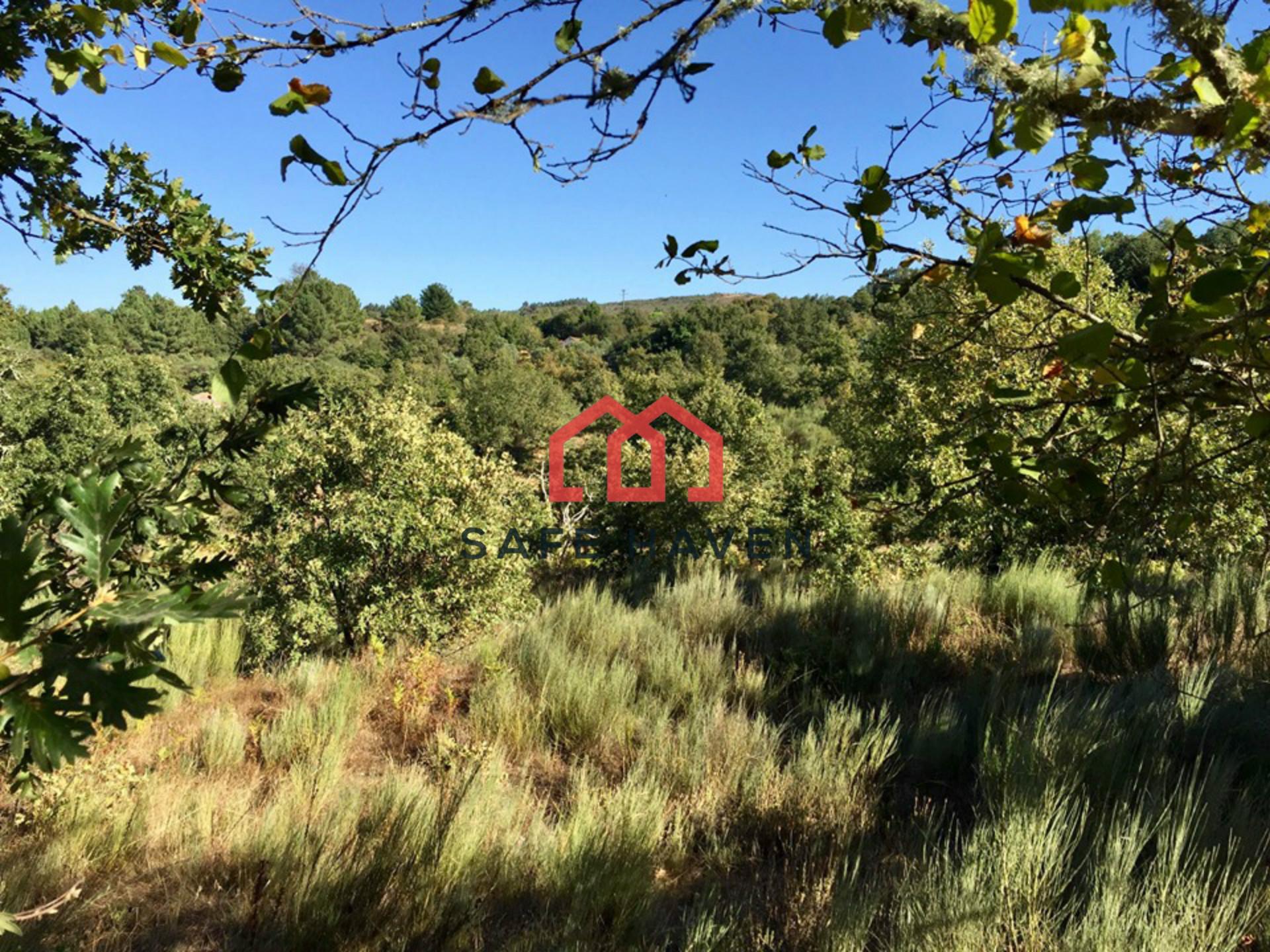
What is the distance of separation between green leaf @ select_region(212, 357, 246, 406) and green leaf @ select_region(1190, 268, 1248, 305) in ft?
4.14

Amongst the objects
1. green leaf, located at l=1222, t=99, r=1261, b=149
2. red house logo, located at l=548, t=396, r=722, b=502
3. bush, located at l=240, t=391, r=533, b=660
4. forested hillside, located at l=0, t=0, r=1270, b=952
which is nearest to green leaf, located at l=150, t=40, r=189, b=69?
forested hillside, located at l=0, t=0, r=1270, b=952

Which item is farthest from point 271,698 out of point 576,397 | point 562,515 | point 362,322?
point 362,322

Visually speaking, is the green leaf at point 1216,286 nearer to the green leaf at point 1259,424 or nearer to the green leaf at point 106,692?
the green leaf at point 1259,424

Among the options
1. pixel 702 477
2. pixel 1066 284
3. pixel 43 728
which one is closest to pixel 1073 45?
pixel 1066 284

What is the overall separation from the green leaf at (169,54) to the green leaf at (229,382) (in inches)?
24.7

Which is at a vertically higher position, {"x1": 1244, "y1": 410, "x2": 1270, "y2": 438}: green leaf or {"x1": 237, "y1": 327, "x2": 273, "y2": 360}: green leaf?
{"x1": 237, "y1": 327, "x2": 273, "y2": 360}: green leaf

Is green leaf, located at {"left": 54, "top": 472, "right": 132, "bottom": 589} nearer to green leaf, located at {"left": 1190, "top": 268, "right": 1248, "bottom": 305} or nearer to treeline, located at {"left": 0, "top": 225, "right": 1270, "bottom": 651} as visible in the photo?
treeline, located at {"left": 0, "top": 225, "right": 1270, "bottom": 651}

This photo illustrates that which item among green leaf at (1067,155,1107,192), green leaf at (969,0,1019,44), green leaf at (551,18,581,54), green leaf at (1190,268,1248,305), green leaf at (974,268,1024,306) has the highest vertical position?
green leaf at (551,18,581,54)

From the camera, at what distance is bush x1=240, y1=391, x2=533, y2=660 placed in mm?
5727

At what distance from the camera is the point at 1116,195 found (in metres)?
1.12

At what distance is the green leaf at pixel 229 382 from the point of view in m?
0.84

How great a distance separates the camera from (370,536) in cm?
572

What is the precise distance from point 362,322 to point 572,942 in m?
66.8

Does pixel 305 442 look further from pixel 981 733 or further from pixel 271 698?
pixel 981 733
